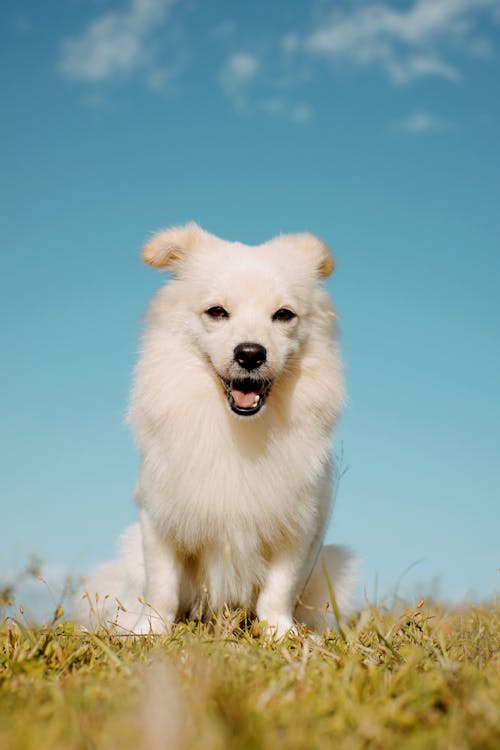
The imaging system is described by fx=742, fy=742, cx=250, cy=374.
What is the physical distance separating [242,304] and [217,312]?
167 mm

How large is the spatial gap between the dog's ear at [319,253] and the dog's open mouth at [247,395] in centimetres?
104

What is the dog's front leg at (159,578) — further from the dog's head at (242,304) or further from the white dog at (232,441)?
the dog's head at (242,304)

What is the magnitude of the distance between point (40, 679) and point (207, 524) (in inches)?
72.3

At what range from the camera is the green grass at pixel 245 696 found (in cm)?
169

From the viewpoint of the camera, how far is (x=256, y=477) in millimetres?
4406

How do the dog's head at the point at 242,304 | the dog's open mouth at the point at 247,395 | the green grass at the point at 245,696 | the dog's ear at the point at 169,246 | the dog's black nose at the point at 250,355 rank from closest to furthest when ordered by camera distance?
the green grass at the point at 245,696 < the dog's black nose at the point at 250,355 < the dog's head at the point at 242,304 < the dog's open mouth at the point at 247,395 < the dog's ear at the point at 169,246

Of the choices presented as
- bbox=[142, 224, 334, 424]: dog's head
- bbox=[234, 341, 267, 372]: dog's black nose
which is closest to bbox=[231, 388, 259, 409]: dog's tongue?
bbox=[142, 224, 334, 424]: dog's head

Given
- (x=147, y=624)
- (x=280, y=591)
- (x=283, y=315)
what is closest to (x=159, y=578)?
(x=147, y=624)

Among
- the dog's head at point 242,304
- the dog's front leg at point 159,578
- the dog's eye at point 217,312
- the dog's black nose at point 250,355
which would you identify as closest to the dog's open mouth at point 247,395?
the dog's head at point 242,304

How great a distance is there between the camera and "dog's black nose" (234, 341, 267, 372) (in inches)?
156

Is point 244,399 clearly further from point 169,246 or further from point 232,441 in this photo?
point 169,246

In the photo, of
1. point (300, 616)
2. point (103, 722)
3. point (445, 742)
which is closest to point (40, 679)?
point (103, 722)

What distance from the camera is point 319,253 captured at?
483cm

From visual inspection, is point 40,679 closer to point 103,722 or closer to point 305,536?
point 103,722
